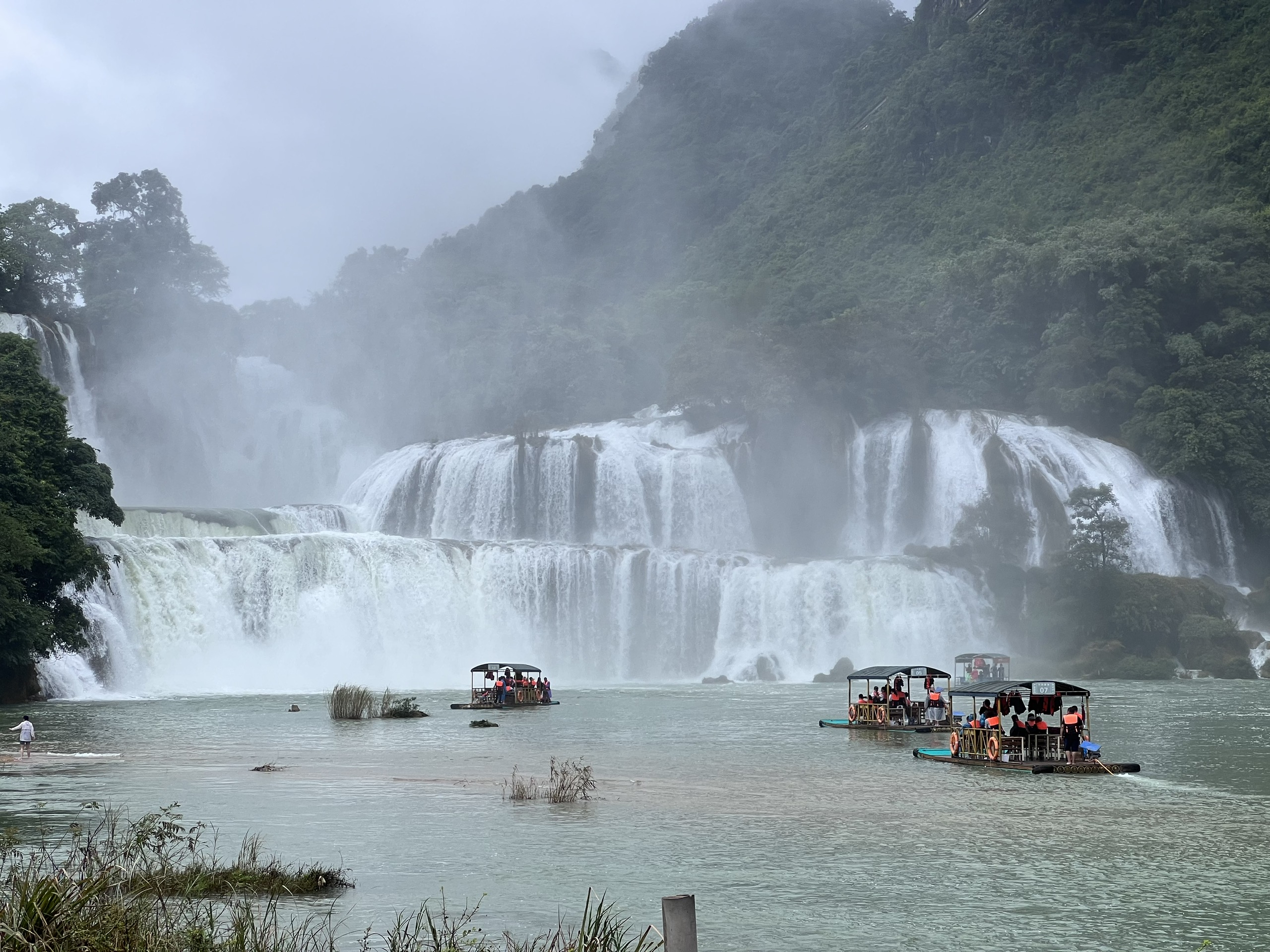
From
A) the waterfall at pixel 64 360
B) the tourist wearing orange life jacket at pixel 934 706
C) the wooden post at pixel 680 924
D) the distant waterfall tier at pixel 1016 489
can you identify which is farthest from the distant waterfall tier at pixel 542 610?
the wooden post at pixel 680 924

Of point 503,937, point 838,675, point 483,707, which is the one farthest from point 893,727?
point 838,675

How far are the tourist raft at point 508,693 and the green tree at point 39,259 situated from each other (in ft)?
138

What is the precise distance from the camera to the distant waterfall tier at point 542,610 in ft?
160

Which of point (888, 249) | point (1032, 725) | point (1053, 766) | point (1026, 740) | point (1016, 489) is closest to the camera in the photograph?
point (1053, 766)

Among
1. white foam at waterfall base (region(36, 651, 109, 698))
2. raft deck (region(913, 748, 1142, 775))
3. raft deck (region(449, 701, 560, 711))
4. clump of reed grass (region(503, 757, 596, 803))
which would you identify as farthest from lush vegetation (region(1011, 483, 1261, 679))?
clump of reed grass (region(503, 757, 596, 803))

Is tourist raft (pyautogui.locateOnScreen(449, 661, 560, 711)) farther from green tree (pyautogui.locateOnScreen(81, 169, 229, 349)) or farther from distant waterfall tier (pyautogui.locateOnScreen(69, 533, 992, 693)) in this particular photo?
green tree (pyautogui.locateOnScreen(81, 169, 229, 349))

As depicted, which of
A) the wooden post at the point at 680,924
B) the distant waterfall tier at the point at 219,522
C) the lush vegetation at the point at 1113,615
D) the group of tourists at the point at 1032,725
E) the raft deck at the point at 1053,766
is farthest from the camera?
the lush vegetation at the point at 1113,615

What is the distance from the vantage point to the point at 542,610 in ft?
183

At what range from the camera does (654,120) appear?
481 feet

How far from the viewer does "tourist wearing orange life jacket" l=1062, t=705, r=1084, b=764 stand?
22.7 meters

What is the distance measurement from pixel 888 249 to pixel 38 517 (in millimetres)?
78677

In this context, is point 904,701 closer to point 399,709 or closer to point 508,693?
point 508,693

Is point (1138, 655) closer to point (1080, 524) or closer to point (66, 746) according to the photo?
point (1080, 524)

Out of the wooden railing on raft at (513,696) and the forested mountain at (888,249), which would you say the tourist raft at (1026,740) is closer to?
the wooden railing on raft at (513,696)
